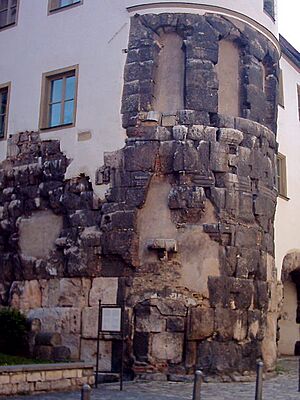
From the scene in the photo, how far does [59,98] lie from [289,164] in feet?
21.2

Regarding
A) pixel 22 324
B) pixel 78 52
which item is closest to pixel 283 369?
pixel 22 324

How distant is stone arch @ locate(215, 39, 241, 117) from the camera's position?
13273 millimetres

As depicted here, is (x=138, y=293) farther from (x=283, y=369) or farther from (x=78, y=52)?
(x=78, y=52)

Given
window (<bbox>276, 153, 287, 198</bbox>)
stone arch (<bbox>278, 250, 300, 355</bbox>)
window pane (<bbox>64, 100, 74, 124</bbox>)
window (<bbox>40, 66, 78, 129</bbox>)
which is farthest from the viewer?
stone arch (<bbox>278, 250, 300, 355</bbox>)

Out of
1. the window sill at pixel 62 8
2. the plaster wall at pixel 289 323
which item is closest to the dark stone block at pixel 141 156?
the window sill at pixel 62 8

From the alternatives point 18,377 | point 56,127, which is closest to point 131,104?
point 56,127

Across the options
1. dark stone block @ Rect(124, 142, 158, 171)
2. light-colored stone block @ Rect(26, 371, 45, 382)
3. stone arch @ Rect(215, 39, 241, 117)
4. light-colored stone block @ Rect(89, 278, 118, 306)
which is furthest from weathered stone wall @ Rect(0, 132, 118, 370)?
stone arch @ Rect(215, 39, 241, 117)

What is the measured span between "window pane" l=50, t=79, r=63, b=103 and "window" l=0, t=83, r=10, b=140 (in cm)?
127

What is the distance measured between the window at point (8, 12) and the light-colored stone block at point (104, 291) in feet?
22.6

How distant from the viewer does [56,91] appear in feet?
46.5

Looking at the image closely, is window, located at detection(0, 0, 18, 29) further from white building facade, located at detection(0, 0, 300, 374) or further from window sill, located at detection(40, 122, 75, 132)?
window sill, located at detection(40, 122, 75, 132)

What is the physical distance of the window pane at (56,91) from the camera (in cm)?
1409

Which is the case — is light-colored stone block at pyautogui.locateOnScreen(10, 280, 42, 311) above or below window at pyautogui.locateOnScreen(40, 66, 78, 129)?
below

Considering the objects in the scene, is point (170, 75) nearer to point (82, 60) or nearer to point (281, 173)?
point (82, 60)
